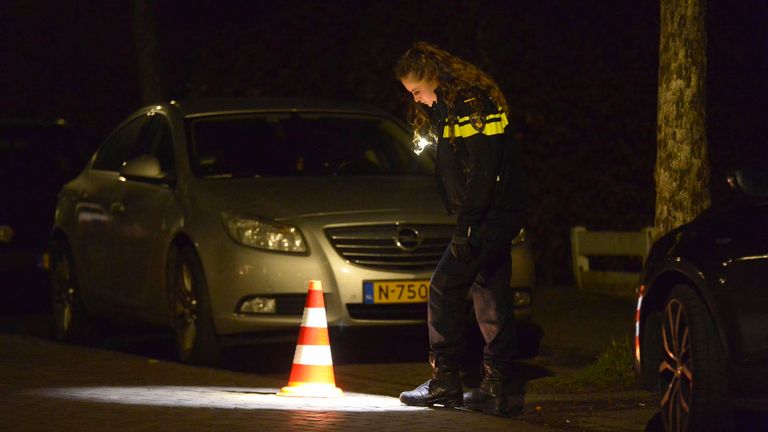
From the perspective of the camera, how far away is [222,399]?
9.42 metres

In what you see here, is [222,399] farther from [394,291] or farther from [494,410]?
[394,291]

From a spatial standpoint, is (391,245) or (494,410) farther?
(391,245)

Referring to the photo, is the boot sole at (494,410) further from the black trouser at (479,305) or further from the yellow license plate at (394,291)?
the yellow license plate at (394,291)

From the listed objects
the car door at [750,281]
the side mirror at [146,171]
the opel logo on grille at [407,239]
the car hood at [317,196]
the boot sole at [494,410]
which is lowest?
the boot sole at [494,410]

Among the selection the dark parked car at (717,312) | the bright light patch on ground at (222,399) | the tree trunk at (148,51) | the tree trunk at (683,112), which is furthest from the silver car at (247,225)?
the tree trunk at (148,51)

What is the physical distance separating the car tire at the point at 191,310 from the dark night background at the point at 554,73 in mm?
4726

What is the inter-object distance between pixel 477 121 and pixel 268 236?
2.57m

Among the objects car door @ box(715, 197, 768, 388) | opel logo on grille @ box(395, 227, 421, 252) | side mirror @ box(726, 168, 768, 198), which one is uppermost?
opel logo on grille @ box(395, 227, 421, 252)

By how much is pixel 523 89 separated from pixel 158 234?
16.6 feet

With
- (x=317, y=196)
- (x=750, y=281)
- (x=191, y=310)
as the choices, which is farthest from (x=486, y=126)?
(x=191, y=310)

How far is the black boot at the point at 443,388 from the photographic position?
916cm

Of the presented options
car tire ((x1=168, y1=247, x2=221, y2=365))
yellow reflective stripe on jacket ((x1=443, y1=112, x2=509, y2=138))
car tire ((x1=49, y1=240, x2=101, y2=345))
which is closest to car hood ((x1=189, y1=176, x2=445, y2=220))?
car tire ((x1=168, y1=247, x2=221, y2=365))

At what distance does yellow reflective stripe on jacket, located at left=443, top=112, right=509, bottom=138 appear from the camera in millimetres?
8789

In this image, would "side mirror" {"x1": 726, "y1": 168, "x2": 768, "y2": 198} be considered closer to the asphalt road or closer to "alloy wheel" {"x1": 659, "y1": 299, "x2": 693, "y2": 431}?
"alloy wheel" {"x1": 659, "y1": 299, "x2": 693, "y2": 431}
